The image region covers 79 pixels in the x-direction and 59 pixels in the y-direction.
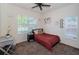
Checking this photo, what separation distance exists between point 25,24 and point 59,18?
0.68m

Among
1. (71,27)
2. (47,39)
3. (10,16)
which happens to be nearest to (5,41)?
(10,16)

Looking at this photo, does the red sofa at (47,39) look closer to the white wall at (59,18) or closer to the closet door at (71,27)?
the white wall at (59,18)

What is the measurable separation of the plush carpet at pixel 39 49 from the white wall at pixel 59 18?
10cm

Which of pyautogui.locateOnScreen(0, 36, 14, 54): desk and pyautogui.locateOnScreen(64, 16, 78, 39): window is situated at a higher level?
pyautogui.locateOnScreen(64, 16, 78, 39): window

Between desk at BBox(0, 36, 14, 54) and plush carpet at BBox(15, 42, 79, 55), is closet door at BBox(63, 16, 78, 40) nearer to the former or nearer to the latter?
plush carpet at BBox(15, 42, 79, 55)

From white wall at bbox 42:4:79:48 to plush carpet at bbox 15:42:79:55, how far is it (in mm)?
101

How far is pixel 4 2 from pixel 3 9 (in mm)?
140

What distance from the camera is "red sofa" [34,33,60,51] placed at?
186 centimetres

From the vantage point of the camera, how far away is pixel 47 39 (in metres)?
1.93

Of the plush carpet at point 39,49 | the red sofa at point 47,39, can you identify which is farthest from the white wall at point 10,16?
the red sofa at point 47,39

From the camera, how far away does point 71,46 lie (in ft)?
5.80

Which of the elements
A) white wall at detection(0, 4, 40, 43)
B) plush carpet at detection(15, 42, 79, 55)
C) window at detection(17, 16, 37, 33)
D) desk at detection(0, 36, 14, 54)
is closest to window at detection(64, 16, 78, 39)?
plush carpet at detection(15, 42, 79, 55)

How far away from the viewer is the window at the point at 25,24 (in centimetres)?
182
